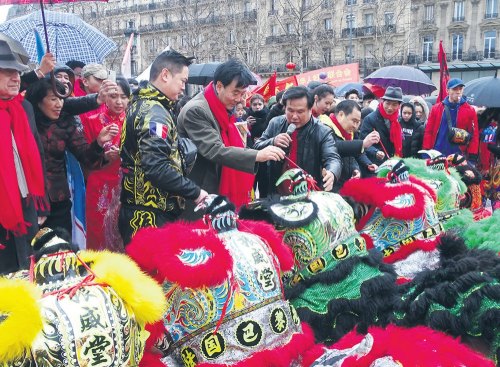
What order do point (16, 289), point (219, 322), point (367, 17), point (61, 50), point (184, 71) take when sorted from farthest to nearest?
point (367, 17), point (61, 50), point (184, 71), point (219, 322), point (16, 289)

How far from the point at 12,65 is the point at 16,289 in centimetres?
149

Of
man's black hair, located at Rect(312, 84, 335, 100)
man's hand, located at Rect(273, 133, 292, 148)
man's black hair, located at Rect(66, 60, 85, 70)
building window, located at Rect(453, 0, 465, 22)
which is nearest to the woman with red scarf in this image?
man's black hair, located at Rect(312, 84, 335, 100)

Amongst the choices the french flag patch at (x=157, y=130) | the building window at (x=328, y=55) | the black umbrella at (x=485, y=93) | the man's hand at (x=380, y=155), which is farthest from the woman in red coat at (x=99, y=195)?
the building window at (x=328, y=55)

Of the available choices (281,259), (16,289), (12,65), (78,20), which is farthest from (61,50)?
(16,289)

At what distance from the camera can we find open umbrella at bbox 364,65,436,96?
9.48 meters

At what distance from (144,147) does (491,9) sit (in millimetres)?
40266

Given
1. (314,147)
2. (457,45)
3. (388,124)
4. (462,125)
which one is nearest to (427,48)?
(457,45)

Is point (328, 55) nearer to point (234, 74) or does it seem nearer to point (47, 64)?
point (234, 74)

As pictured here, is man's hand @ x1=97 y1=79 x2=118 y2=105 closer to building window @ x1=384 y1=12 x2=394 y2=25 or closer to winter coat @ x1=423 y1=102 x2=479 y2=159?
winter coat @ x1=423 y1=102 x2=479 y2=159

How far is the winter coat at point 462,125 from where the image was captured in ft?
19.5

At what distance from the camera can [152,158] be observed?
249 centimetres

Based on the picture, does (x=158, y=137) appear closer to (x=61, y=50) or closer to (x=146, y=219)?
(x=146, y=219)

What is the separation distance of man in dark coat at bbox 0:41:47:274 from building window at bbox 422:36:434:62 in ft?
129

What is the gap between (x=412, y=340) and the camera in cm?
178
